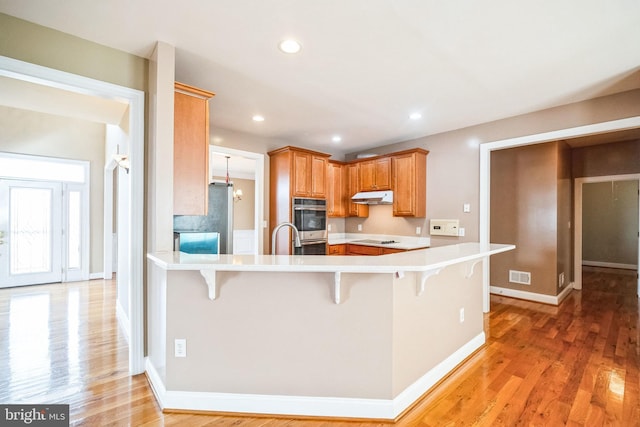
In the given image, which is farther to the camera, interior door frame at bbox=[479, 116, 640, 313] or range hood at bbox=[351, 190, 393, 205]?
range hood at bbox=[351, 190, 393, 205]

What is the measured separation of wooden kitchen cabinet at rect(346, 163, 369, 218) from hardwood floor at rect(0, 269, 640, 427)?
267 centimetres

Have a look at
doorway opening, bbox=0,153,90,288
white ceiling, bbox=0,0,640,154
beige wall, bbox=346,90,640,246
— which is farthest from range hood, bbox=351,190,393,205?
doorway opening, bbox=0,153,90,288

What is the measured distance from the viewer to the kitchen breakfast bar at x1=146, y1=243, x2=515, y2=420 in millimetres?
1790

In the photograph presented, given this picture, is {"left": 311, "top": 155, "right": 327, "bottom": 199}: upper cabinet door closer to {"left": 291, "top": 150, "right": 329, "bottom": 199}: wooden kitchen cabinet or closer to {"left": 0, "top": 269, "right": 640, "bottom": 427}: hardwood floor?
{"left": 291, "top": 150, "right": 329, "bottom": 199}: wooden kitchen cabinet

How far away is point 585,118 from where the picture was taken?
124 inches

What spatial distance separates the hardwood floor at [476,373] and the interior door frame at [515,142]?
2.75ft

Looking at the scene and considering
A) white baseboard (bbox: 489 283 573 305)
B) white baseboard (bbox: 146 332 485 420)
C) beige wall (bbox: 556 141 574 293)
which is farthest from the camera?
beige wall (bbox: 556 141 574 293)

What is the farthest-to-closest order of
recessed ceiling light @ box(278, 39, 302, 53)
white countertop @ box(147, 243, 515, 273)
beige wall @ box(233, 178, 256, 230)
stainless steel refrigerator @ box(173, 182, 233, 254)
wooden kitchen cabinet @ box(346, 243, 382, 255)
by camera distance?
beige wall @ box(233, 178, 256, 230)
wooden kitchen cabinet @ box(346, 243, 382, 255)
stainless steel refrigerator @ box(173, 182, 233, 254)
recessed ceiling light @ box(278, 39, 302, 53)
white countertop @ box(147, 243, 515, 273)

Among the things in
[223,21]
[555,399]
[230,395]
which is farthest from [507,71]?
[230,395]

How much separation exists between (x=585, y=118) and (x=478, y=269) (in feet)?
6.81

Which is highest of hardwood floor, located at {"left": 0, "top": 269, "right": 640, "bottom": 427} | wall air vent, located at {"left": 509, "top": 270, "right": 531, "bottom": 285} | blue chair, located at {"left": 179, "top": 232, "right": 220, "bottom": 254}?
blue chair, located at {"left": 179, "top": 232, "right": 220, "bottom": 254}

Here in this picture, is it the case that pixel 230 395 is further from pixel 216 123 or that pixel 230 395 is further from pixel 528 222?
pixel 528 222

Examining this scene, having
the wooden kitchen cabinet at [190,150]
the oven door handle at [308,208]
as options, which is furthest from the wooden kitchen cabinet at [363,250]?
the wooden kitchen cabinet at [190,150]

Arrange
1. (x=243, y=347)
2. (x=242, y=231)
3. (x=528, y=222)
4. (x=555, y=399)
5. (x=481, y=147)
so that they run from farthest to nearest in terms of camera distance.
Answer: (x=242, y=231)
(x=528, y=222)
(x=481, y=147)
(x=555, y=399)
(x=243, y=347)
